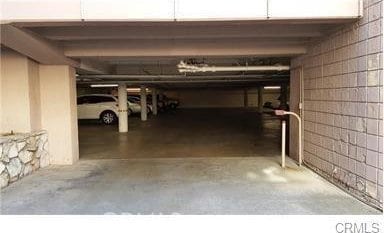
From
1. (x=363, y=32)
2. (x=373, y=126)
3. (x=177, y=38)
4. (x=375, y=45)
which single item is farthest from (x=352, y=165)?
(x=177, y=38)

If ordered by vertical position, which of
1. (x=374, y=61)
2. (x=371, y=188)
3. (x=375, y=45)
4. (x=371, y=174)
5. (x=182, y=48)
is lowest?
(x=371, y=188)

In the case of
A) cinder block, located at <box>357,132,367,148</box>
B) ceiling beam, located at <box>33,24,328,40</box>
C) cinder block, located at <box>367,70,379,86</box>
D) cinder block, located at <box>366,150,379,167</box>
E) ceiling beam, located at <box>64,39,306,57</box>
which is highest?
ceiling beam, located at <box>33,24,328,40</box>

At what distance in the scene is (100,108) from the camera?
15.6 metres

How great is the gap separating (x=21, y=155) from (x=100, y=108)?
10.2 m

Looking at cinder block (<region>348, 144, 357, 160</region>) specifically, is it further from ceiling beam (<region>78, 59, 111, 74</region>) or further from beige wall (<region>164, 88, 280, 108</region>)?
beige wall (<region>164, 88, 280, 108</region>)

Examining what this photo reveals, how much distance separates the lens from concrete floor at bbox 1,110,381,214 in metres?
3.95

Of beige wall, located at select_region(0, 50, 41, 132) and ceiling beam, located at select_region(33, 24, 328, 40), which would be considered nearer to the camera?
ceiling beam, located at select_region(33, 24, 328, 40)

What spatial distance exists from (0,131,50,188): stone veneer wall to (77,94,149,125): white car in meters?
9.13

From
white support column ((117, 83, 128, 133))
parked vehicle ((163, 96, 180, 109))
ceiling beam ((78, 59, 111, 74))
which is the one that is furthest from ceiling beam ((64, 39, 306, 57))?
parked vehicle ((163, 96, 180, 109))

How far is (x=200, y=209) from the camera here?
390 centimetres

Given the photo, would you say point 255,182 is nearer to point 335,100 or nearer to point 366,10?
point 335,100

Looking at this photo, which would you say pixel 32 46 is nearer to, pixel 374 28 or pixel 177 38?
pixel 177 38

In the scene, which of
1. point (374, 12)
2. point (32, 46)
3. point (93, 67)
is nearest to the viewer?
point (374, 12)

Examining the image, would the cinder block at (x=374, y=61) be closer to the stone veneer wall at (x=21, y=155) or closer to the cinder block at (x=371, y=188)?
the cinder block at (x=371, y=188)
